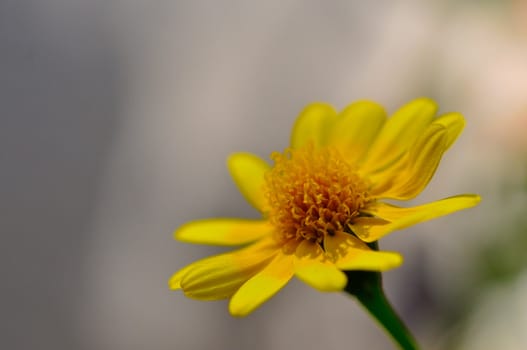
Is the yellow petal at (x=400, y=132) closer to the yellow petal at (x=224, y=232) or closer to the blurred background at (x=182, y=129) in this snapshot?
the yellow petal at (x=224, y=232)

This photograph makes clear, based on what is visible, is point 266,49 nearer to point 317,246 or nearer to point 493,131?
point 493,131

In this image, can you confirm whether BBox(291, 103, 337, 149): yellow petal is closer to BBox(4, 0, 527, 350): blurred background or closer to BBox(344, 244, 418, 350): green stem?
BBox(344, 244, 418, 350): green stem

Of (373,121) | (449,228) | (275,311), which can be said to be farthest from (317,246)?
(275,311)

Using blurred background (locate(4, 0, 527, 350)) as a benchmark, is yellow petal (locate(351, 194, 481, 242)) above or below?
below

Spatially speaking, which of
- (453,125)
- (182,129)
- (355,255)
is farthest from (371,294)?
(182,129)

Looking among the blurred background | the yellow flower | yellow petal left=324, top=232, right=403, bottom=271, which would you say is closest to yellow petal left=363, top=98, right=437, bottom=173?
the yellow flower

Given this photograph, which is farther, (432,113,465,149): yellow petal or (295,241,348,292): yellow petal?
(432,113,465,149): yellow petal
